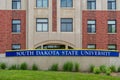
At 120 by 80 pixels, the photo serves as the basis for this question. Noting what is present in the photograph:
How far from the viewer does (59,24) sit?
48656 millimetres

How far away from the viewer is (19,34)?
49781 mm

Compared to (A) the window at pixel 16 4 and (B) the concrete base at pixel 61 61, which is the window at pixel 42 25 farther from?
(B) the concrete base at pixel 61 61

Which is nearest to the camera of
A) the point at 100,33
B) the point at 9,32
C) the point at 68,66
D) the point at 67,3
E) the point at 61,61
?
the point at 68,66

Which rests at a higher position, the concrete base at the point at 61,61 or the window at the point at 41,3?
the window at the point at 41,3

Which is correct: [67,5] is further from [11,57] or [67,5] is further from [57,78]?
[57,78]

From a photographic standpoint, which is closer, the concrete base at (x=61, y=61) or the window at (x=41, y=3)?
the concrete base at (x=61, y=61)

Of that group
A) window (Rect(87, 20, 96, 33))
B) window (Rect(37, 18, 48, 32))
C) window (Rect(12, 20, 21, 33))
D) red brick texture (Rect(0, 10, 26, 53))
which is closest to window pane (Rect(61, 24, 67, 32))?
window (Rect(37, 18, 48, 32))

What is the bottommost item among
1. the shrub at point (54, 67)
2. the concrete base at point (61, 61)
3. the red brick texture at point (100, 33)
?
the shrub at point (54, 67)

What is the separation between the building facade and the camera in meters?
48.3

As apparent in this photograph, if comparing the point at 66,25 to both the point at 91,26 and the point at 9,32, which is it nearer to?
the point at 91,26

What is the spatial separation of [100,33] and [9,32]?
447 inches

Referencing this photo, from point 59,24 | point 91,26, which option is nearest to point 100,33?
point 91,26

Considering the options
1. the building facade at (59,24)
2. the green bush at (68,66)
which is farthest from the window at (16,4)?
the green bush at (68,66)

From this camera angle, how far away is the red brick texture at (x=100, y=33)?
49844 millimetres
